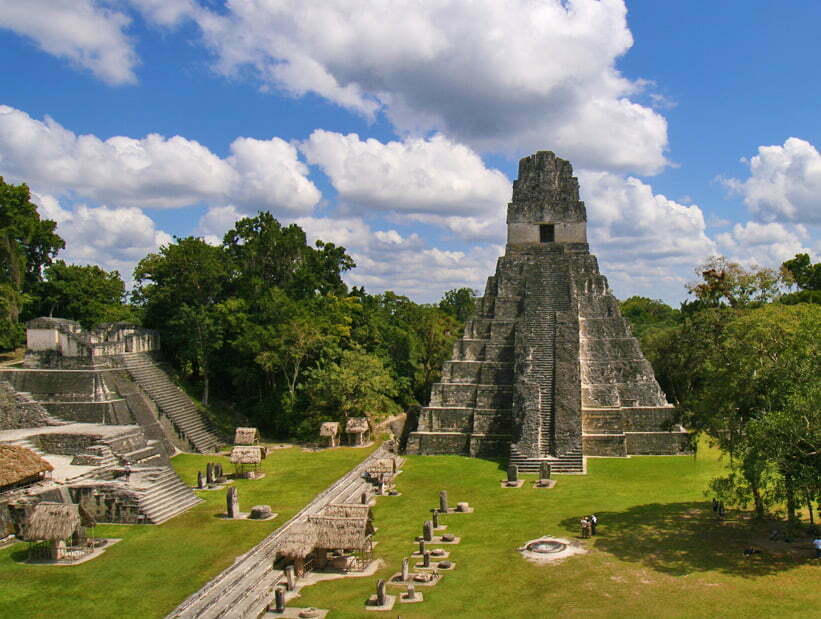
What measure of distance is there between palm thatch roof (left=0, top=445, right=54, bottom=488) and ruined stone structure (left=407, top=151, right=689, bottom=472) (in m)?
15.6

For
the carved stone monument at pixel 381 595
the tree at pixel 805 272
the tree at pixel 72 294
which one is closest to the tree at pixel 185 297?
the tree at pixel 72 294

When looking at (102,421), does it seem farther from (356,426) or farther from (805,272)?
(805,272)

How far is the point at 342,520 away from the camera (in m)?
17.9

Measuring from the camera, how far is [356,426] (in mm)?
33156

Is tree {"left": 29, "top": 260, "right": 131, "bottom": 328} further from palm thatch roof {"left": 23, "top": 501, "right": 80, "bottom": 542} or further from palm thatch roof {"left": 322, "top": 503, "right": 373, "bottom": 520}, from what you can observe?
palm thatch roof {"left": 322, "top": 503, "right": 373, "bottom": 520}

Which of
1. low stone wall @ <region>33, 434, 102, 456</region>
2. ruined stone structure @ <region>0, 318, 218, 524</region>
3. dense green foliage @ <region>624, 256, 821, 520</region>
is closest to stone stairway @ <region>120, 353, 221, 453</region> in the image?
ruined stone structure @ <region>0, 318, 218, 524</region>

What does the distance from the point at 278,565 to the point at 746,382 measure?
1284 cm

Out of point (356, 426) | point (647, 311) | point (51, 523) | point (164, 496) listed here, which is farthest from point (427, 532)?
point (647, 311)

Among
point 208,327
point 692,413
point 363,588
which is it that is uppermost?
point 208,327

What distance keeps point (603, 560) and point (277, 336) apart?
2276 cm

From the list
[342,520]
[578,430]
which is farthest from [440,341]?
[342,520]

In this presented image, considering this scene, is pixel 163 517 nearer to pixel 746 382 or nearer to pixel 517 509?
pixel 517 509

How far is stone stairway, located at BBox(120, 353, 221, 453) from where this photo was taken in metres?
32.1

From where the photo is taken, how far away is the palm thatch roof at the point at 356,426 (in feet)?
108
